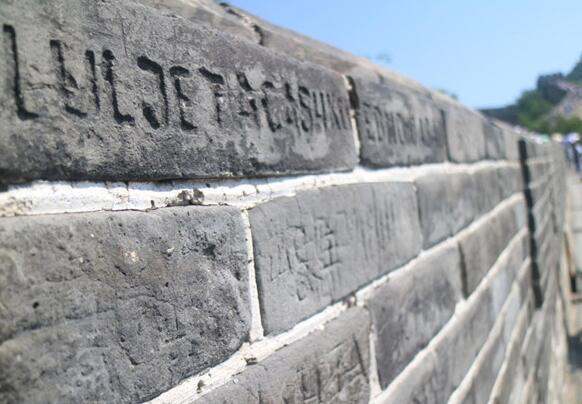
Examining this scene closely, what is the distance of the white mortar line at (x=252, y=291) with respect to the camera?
2.98 ft

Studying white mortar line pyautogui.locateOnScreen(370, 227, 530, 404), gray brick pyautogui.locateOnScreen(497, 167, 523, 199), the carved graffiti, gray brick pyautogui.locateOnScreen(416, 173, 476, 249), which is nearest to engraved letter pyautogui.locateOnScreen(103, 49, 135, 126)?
the carved graffiti

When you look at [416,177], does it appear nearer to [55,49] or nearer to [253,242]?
[253,242]

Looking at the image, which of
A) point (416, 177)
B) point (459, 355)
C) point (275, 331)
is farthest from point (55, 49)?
point (459, 355)

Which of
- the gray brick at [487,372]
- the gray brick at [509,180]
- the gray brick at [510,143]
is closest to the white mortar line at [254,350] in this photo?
the gray brick at [487,372]

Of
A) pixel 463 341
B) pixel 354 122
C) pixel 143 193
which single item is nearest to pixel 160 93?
pixel 143 193

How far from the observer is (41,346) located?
1.91 ft

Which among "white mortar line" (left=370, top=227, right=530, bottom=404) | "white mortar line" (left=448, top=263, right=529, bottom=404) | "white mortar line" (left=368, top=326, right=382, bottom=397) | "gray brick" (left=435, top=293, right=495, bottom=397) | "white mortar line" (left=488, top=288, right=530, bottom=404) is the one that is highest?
"white mortar line" (left=368, top=326, right=382, bottom=397)

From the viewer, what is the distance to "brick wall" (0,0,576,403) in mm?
602

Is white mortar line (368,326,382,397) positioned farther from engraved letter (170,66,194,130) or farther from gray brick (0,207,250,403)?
engraved letter (170,66,194,130)

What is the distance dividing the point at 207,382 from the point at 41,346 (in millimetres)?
260

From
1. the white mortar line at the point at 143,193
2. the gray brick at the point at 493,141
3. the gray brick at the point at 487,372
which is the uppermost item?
the gray brick at the point at 493,141

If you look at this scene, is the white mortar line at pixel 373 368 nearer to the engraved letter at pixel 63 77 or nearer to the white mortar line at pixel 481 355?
the white mortar line at pixel 481 355

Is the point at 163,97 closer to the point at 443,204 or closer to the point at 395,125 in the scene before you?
the point at 395,125

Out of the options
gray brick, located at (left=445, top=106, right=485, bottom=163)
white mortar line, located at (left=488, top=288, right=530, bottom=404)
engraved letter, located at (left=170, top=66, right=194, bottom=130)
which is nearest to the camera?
engraved letter, located at (left=170, top=66, right=194, bottom=130)
